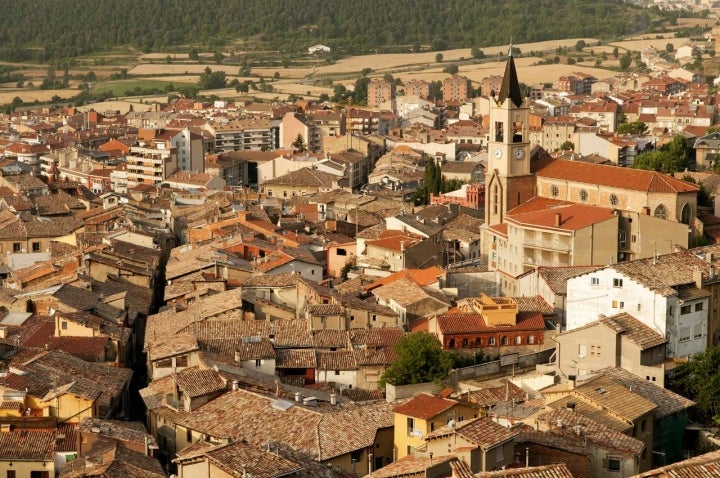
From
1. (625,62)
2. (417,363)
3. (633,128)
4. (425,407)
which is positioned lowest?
(625,62)

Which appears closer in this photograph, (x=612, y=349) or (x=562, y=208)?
(x=612, y=349)

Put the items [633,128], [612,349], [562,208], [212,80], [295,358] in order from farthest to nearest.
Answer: [212,80]
[633,128]
[562,208]
[295,358]
[612,349]

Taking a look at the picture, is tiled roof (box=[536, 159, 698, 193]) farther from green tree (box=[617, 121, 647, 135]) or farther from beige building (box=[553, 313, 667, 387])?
green tree (box=[617, 121, 647, 135])

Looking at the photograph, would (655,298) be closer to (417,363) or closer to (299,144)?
(417,363)

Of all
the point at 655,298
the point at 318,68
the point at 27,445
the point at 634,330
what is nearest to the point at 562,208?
the point at 655,298

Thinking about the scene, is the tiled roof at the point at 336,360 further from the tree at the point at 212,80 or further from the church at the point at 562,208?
the tree at the point at 212,80

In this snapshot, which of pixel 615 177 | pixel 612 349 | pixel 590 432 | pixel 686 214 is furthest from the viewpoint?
pixel 615 177
